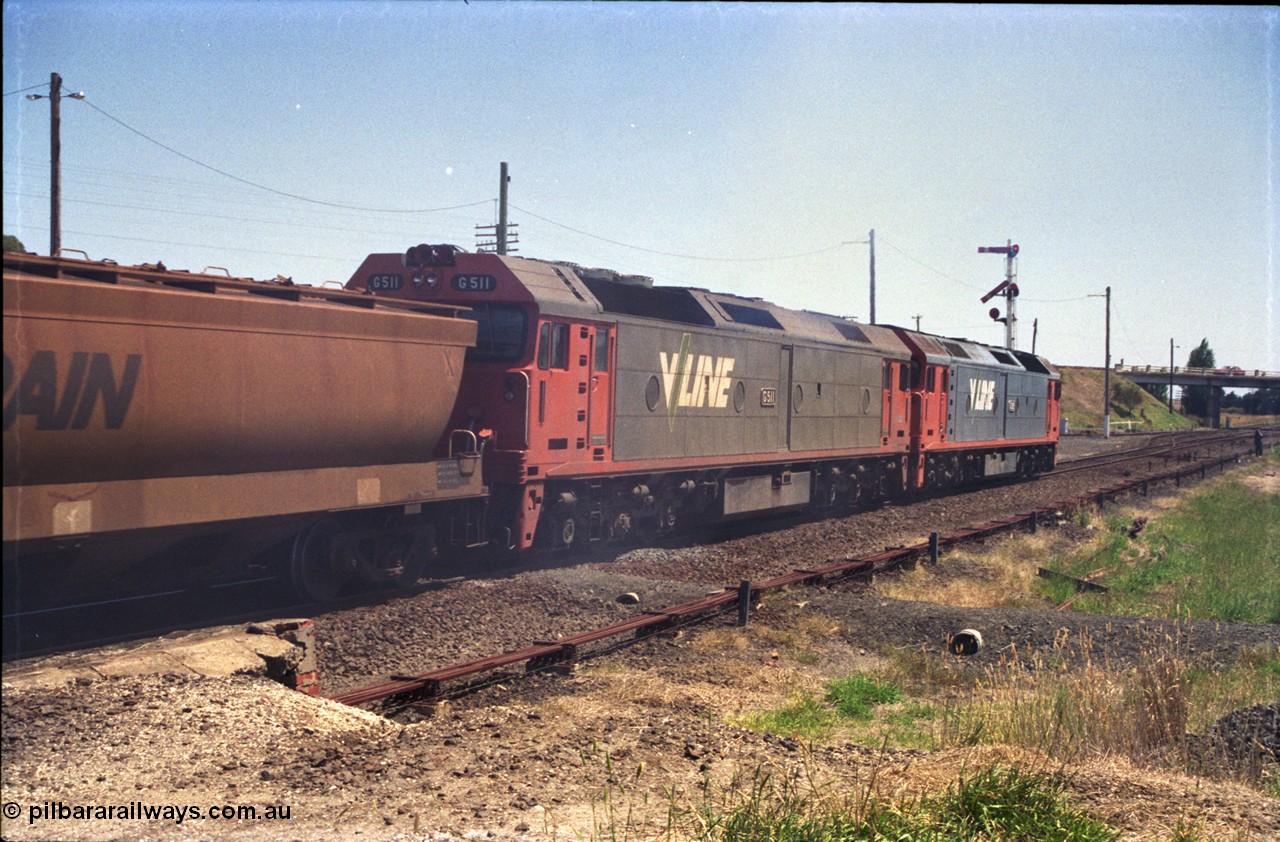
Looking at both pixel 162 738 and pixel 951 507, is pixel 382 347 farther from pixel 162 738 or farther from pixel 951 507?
pixel 951 507

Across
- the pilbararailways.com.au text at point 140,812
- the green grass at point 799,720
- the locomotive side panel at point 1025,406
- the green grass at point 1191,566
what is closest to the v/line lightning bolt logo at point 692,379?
the green grass at point 1191,566

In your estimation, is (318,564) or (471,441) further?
(471,441)

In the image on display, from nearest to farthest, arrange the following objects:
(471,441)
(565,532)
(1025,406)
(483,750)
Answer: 1. (483,750)
2. (471,441)
3. (565,532)
4. (1025,406)

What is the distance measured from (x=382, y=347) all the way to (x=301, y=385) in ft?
4.31

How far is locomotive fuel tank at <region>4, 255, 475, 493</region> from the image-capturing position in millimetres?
8219

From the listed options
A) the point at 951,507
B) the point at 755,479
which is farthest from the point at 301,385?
the point at 951,507

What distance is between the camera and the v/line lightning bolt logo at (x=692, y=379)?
16.9 meters

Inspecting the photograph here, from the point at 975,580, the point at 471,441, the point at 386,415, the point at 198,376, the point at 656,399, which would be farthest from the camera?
the point at 656,399

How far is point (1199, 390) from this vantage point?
128375 mm

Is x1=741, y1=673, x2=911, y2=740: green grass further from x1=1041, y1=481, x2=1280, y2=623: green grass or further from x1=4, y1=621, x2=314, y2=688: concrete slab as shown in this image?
x1=1041, y1=481, x2=1280, y2=623: green grass

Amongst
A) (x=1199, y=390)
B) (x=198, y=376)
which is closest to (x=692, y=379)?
(x=198, y=376)

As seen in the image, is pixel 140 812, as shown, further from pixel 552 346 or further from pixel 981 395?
pixel 981 395

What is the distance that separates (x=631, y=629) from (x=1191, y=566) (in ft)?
41.5

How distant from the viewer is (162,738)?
6.64m
